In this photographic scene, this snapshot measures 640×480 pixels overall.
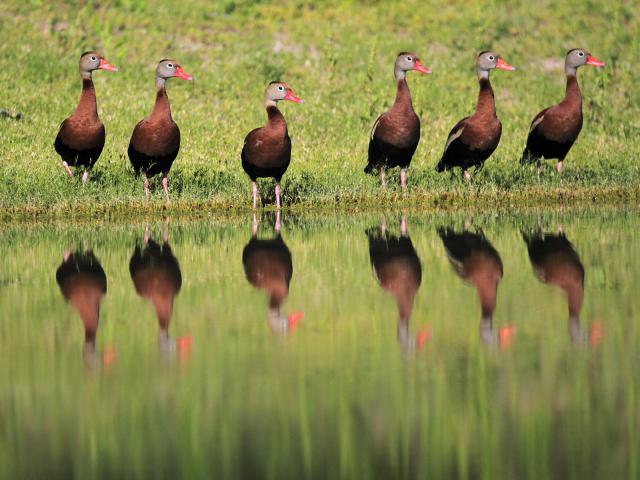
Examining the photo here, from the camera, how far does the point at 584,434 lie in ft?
18.9

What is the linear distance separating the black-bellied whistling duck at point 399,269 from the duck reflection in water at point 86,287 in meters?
1.93

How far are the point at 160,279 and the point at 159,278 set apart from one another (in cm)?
5

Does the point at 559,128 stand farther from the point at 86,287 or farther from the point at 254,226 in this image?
the point at 86,287

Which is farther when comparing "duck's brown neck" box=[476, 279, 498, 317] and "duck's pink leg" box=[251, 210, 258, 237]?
"duck's pink leg" box=[251, 210, 258, 237]

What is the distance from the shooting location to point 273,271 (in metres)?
10.8

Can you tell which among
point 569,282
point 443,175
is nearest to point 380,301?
point 569,282

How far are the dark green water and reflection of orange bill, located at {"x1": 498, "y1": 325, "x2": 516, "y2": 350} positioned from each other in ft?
0.07

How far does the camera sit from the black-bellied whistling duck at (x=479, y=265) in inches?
337

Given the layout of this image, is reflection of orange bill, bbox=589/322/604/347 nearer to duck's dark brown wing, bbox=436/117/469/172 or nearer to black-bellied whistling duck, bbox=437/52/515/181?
black-bellied whistling duck, bbox=437/52/515/181

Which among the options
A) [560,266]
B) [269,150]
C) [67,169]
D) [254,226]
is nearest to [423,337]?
[560,266]

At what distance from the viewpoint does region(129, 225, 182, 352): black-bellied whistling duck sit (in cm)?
864

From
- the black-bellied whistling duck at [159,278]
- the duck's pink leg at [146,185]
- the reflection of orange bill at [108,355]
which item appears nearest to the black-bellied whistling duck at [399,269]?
the black-bellied whistling duck at [159,278]

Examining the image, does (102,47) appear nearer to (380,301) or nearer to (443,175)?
→ (443,175)

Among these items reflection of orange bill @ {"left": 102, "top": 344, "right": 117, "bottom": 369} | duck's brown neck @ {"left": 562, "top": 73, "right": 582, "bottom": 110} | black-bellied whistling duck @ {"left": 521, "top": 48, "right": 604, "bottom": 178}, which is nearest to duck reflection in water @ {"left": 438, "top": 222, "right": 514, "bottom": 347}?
reflection of orange bill @ {"left": 102, "top": 344, "right": 117, "bottom": 369}
